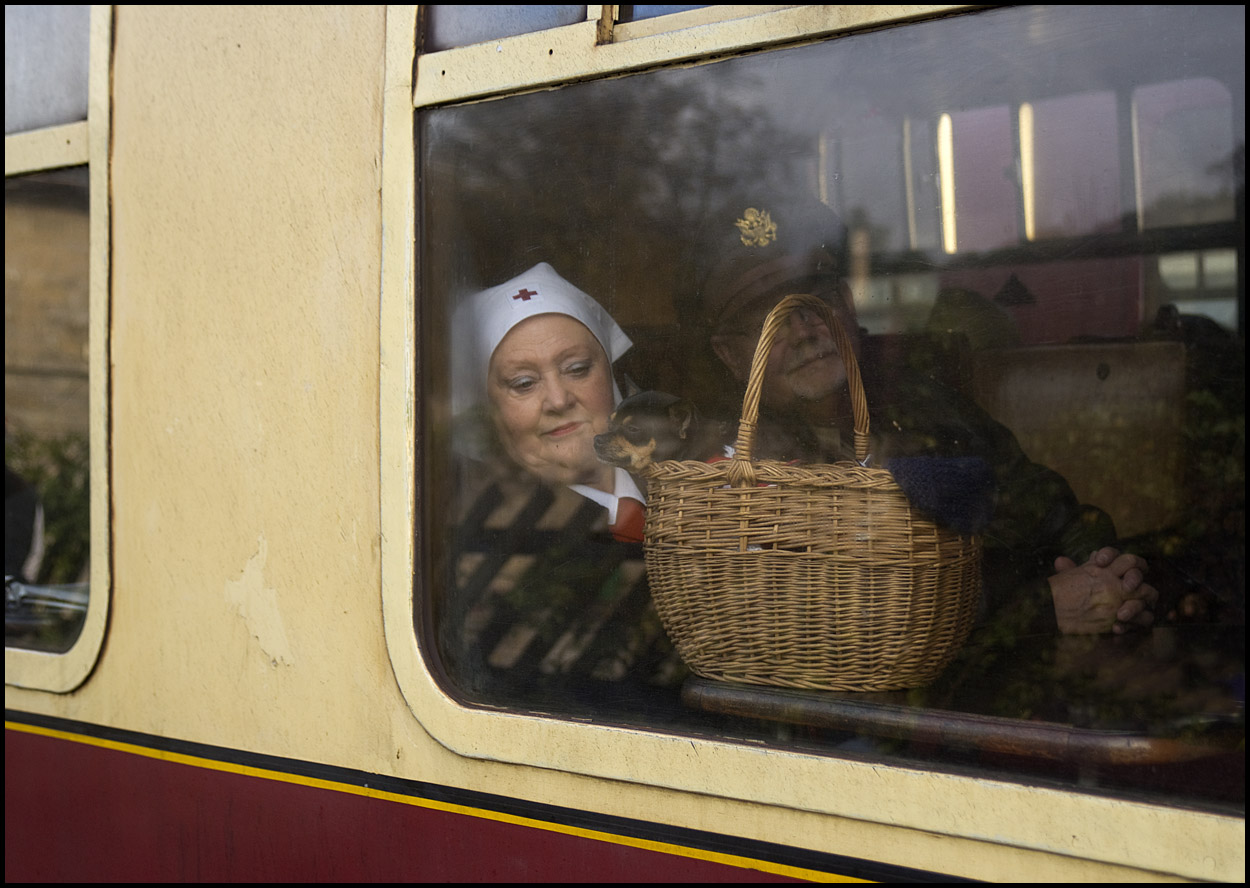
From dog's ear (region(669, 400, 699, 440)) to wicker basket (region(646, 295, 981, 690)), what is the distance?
123mm

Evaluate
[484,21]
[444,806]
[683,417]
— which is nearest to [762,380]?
[683,417]

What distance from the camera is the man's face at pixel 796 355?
1.40m

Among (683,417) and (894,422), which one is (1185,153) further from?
(683,417)

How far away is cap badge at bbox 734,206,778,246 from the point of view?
4.72 ft

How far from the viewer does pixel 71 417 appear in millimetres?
2180

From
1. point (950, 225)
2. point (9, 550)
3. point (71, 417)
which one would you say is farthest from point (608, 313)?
point (9, 550)

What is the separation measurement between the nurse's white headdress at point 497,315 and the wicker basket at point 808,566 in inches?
12.7

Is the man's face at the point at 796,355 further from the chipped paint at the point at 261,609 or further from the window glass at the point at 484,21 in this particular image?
the chipped paint at the point at 261,609

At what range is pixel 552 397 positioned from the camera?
5.47 feet

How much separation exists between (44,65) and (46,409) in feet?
2.48

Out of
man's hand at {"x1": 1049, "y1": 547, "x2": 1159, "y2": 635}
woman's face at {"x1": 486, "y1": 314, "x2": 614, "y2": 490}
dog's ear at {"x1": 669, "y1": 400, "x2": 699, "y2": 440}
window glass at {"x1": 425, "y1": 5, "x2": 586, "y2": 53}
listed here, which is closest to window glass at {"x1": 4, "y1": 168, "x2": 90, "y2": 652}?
window glass at {"x1": 425, "y1": 5, "x2": 586, "y2": 53}

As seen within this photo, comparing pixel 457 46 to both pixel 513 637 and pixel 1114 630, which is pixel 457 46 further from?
pixel 1114 630

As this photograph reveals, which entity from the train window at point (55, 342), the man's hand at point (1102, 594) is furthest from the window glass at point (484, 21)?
the man's hand at point (1102, 594)

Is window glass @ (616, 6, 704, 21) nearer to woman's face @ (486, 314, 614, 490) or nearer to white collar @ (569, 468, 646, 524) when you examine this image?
woman's face @ (486, 314, 614, 490)
